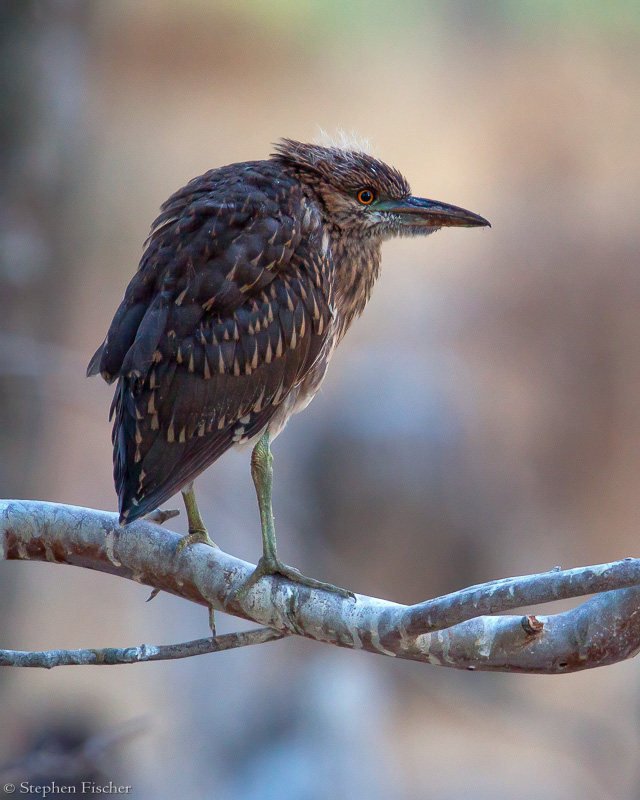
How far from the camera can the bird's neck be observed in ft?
8.03

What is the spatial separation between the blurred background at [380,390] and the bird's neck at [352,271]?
4.63ft

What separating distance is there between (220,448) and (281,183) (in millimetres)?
704

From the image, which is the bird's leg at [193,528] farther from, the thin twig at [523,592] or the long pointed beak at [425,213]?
the long pointed beak at [425,213]

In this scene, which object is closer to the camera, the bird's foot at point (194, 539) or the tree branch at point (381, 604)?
the tree branch at point (381, 604)

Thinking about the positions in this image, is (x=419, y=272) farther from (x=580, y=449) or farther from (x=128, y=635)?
(x=128, y=635)

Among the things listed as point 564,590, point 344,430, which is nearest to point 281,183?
point 564,590

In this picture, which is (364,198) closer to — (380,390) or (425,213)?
→ (425,213)

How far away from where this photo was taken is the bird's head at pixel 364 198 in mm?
2451

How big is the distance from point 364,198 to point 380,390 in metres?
3.90

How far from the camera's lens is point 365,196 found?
2.48 meters

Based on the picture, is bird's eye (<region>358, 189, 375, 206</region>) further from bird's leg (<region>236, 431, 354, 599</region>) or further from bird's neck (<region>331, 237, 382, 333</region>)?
bird's leg (<region>236, 431, 354, 599</region>)

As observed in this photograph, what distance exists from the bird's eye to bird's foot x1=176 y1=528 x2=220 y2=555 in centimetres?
96

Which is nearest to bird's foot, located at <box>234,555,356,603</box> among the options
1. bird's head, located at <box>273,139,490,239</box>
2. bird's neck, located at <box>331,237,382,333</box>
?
bird's neck, located at <box>331,237,382,333</box>

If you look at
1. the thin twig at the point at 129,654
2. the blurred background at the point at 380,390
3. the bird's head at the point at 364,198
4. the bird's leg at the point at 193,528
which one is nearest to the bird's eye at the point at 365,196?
the bird's head at the point at 364,198
